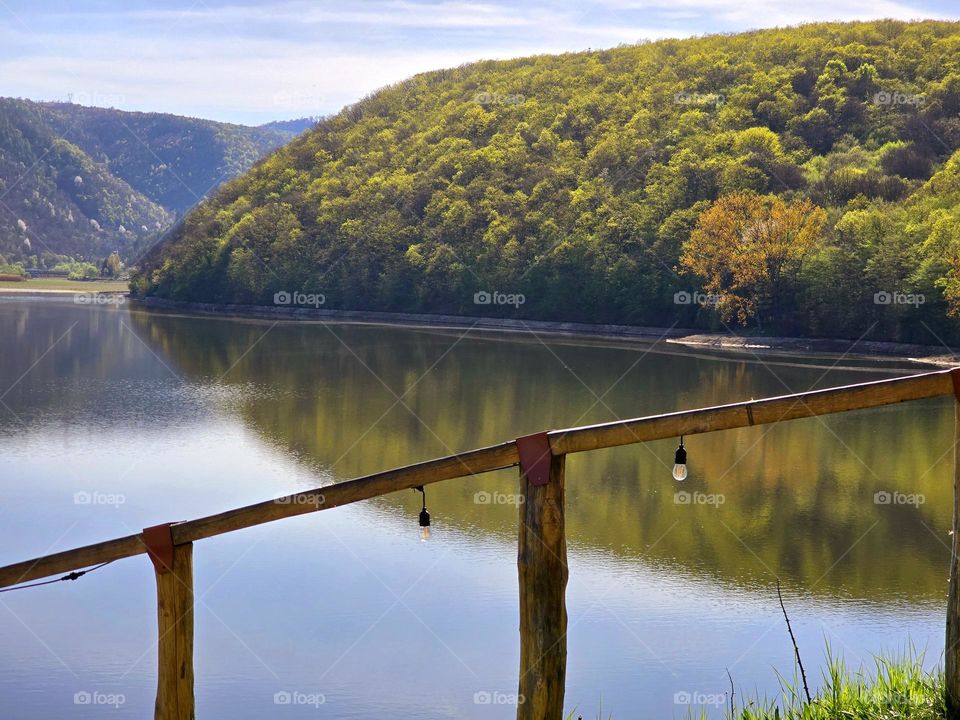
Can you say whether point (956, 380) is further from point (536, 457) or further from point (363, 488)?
point (363, 488)

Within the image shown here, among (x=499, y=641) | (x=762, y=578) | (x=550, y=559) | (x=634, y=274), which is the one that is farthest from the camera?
(x=634, y=274)

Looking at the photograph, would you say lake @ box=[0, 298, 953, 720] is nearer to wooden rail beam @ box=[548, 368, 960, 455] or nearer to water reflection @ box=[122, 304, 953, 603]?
water reflection @ box=[122, 304, 953, 603]

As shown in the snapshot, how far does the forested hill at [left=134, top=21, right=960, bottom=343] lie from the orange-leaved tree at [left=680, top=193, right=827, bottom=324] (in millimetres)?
144

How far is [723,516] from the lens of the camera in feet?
69.6

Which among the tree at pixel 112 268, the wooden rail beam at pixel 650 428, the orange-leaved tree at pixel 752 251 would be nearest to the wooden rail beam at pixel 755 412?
the wooden rail beam at pixel 650 428

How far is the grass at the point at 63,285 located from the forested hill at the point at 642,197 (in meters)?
35.9

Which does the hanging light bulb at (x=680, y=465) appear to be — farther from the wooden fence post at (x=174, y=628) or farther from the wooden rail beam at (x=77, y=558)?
the wooden rail beam at (x=77, y=558)

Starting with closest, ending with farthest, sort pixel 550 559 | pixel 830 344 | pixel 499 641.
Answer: pixel 550 559
pixel 499 641
pixel 830 344

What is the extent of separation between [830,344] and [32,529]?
44956mm

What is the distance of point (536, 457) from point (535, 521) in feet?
1.37

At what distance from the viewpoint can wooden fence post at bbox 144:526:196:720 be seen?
6840 mm

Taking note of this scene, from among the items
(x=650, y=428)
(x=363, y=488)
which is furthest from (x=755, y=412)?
(x=363, y=488)

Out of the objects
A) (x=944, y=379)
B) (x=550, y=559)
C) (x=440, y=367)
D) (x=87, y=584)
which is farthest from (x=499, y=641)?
(x=440, y=367)

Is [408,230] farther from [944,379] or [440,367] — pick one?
[944,379]
